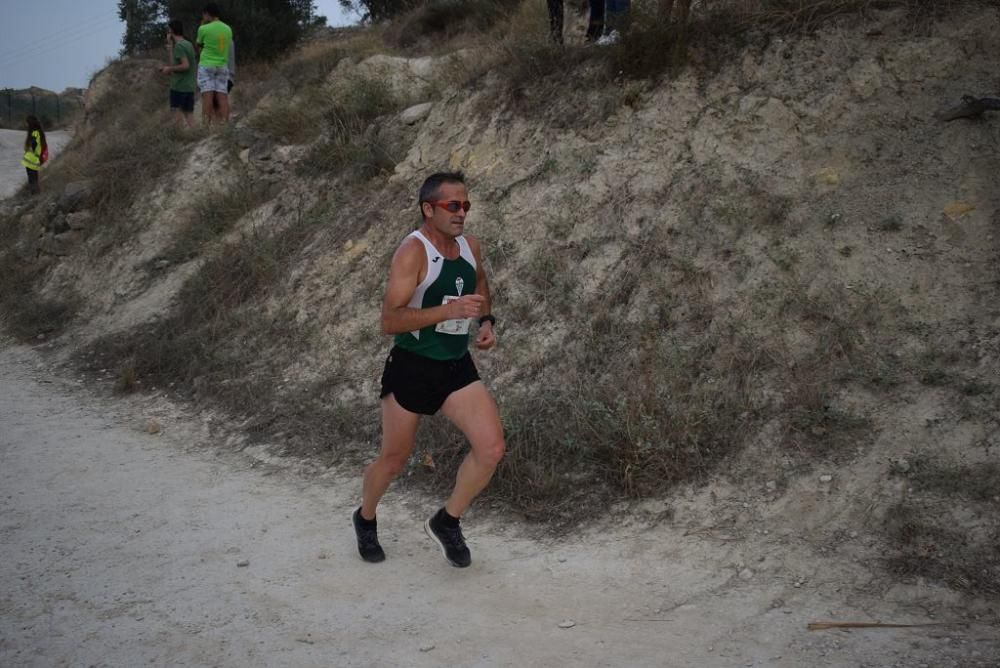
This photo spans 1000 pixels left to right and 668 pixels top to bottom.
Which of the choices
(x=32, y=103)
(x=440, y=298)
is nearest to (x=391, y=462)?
(x=440, y=298)

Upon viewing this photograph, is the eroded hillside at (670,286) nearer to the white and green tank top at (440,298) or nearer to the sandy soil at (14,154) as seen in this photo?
the white and green tank top at (440,298)

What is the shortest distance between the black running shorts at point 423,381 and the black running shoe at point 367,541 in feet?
2.82

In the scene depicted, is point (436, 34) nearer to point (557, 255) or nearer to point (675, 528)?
point (557, 255)

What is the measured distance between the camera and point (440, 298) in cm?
430

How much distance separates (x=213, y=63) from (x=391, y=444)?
9.54 meters

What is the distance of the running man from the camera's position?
4191 millimetres

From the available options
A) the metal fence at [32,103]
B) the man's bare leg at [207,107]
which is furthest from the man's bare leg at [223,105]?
the metal fence at [32,103]

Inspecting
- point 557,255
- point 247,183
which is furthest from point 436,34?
point 557,255

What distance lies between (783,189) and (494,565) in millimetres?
3808

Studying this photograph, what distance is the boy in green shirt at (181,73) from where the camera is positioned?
13055 mm

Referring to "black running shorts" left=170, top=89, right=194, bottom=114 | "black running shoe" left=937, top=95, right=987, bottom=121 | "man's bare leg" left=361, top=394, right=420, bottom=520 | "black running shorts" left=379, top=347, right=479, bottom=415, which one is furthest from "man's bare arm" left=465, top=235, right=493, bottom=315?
"black running shorts" left=170, top=89, right=194, bottom=114

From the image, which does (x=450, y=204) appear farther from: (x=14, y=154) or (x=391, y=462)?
(x=14, y=154)

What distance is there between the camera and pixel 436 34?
14883 millimetres

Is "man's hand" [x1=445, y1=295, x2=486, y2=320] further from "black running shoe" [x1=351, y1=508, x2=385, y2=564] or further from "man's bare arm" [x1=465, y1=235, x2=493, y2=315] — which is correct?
"black running shoe" [x1=351, y1=508, x2=385, y2=564]
